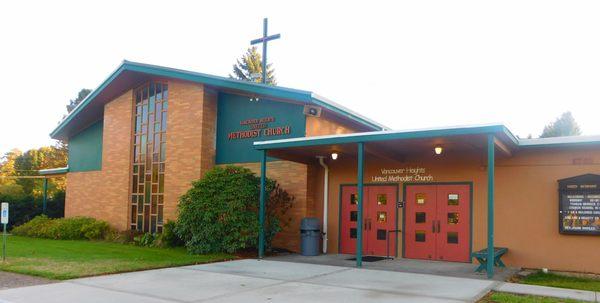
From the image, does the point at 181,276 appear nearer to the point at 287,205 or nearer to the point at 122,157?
the point at 287,205

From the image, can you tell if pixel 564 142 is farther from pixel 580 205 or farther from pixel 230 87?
pixel 230 87

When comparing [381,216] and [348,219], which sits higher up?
[381,216]

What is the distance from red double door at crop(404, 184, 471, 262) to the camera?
14.2 metres

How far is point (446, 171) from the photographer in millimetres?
14609

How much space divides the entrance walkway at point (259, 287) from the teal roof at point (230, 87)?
585 centimetres

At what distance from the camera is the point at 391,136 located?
12438 mm

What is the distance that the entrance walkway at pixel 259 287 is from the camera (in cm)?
888

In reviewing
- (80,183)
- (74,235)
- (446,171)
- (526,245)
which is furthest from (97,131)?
(526,245)

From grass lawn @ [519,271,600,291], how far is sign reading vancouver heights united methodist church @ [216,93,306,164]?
7.79 metres

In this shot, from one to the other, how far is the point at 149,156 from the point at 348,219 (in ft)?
30.0

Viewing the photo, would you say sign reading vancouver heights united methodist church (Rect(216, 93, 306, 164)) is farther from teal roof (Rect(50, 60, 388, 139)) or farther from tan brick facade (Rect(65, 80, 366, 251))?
teal roof (Rect(50, 60, 388, 139))

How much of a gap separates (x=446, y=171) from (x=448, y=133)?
311cm

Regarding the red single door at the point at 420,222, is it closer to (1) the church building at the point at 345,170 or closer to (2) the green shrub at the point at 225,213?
(1) the church building at the point at 345,170

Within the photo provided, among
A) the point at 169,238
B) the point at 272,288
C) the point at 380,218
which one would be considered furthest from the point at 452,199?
the point at 169,238
